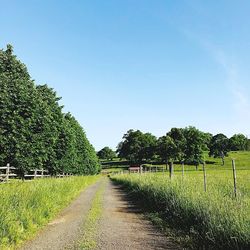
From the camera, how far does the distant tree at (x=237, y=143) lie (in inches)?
6191

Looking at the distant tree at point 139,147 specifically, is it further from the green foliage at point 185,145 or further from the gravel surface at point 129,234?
the gravel surface at point 129,234

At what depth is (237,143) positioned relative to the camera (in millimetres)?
157875

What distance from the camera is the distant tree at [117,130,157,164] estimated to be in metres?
138

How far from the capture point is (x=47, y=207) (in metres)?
13.2

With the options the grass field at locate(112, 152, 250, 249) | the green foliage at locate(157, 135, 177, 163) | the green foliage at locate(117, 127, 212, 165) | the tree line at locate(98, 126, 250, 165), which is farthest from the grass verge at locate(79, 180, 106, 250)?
the green foliage at locate(157, 135, 177, 163)

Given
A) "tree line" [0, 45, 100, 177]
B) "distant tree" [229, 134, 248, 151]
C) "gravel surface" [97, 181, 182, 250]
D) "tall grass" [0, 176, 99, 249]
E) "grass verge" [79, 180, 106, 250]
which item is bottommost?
"gravel surface" [97, 181, 182, 250]

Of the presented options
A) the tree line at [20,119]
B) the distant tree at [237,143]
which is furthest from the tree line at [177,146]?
the tree line at [20,119]

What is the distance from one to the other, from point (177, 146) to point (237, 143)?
250 feet

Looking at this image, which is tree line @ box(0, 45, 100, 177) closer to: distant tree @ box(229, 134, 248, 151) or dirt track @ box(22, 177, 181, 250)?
dirt track @ box(22, 177, 181, 250)

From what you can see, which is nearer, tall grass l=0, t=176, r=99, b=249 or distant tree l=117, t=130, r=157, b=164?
tall grass l=0, t=176, r=99, b=249

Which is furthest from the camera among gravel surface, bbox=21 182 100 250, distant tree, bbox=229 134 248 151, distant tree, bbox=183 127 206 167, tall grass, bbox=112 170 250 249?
distant tree, bbox=229 134 248 151

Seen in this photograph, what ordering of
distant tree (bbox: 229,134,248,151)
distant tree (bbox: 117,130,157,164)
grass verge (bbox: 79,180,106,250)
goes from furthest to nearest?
distant tree (bbox: 229,134,248,151) → distant tree (bbox: 117,130,157,164) → grass verge (bbox: 79,180,106,250)

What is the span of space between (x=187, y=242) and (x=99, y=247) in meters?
2.24

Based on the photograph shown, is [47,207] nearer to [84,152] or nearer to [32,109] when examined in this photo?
[32,109]
